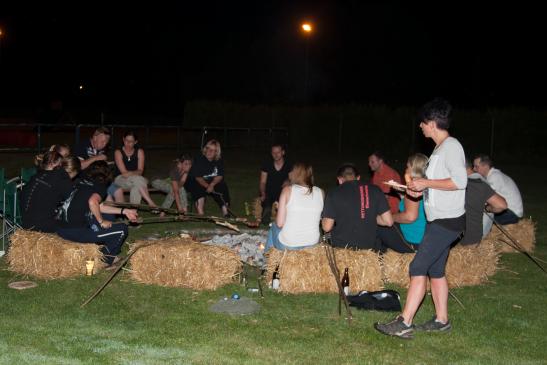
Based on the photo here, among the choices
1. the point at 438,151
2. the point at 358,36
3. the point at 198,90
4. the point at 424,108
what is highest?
the point at 358,36

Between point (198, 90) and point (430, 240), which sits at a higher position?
point (198, 90)

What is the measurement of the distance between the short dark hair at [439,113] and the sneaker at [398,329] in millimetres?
1607

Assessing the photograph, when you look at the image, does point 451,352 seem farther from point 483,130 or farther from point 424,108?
point 483,130

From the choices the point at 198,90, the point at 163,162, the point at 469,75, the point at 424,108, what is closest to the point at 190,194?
the point at 424,108

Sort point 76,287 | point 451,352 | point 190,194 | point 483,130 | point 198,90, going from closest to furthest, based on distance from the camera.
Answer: point 451,352 < point 76,287 < point 190,194 < point 483,130 < point 198,90

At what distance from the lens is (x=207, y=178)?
11352 mm

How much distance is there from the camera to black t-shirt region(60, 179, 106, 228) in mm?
7348

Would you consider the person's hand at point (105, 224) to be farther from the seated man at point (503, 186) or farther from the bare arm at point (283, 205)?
the seated man at point (503, 186)

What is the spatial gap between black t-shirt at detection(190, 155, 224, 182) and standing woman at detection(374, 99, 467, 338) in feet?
20.6

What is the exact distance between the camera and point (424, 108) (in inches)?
211

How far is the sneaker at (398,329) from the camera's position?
5.40 metres

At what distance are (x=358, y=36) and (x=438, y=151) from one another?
153 ft

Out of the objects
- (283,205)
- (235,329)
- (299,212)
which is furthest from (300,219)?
(235,329)

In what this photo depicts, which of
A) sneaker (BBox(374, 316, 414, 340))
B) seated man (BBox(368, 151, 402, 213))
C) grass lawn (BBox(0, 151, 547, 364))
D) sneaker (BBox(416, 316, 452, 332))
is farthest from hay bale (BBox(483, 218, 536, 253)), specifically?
sneaker (BBox(374, 316, 414, 340))
